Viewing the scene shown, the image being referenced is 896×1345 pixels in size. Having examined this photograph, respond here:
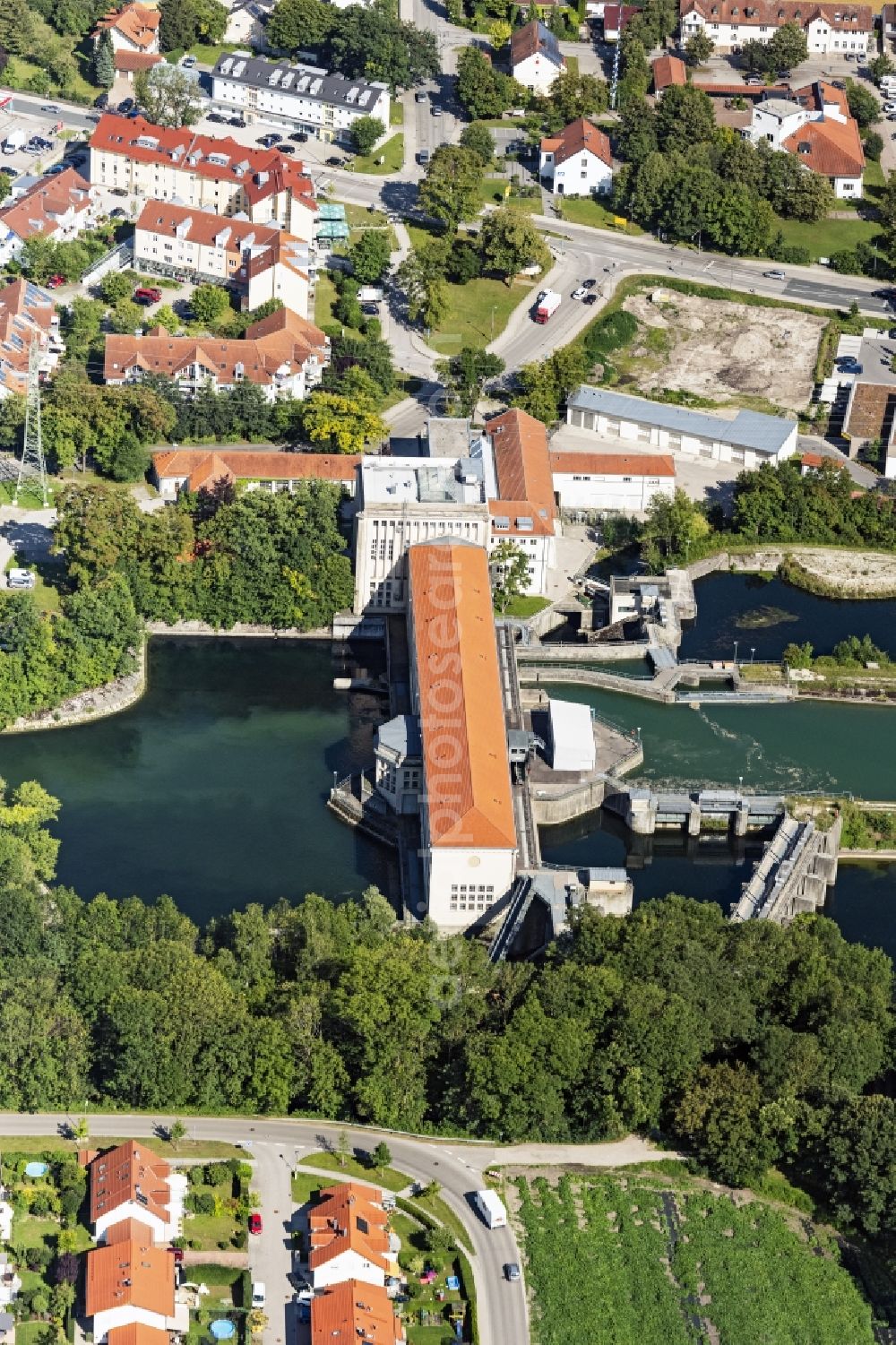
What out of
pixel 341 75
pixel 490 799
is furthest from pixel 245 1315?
pixel 341 75

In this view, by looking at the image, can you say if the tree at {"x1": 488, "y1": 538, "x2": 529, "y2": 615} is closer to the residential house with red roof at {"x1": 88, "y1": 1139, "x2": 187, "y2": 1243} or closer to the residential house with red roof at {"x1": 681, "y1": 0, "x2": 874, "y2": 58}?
the residential house with red roof at {"x1": 88, "y1": 1139, "x2": 187, "y2": 1243}

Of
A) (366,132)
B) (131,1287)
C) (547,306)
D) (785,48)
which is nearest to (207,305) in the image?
(547,306)

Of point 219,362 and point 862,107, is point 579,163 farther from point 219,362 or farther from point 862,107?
point 219,362

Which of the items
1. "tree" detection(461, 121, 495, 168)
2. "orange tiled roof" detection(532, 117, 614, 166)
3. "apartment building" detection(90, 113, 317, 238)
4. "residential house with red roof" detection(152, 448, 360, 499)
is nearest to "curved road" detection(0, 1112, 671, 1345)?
"residential house with red roof" detection(152, 448, 360, 499)

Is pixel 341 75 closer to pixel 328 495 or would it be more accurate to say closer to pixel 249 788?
pixel 328 495

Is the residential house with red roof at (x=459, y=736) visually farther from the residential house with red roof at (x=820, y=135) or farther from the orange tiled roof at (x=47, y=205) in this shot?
the residential house with red roof at (x=820, y=135)
